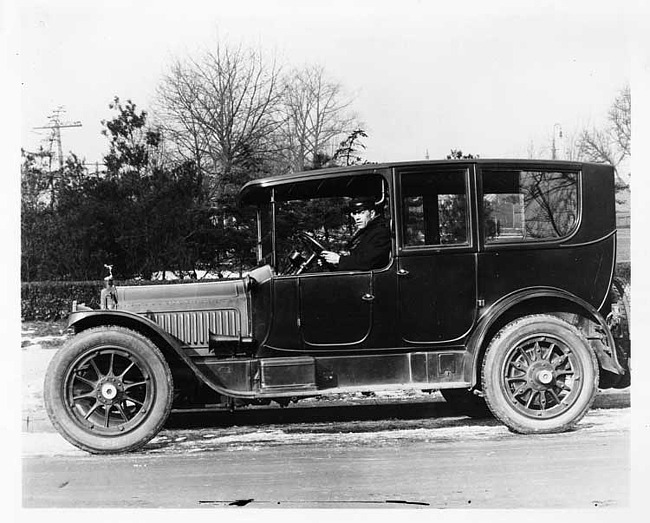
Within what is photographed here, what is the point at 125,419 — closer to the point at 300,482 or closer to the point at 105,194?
the point at 300,482

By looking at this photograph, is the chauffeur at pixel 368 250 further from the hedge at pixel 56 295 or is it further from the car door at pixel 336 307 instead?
the hedge at pixel 56 295

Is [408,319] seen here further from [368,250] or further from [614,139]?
[614,139]

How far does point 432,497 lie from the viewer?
13.7ft

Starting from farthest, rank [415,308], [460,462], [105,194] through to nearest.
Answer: [105,194]
[415,308]
[460,462]

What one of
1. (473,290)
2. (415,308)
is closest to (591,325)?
(473,290)

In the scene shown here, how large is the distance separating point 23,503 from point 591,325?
4182 mm

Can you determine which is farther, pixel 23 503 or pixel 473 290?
pixel 473 290

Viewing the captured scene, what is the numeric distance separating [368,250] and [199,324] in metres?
1.41

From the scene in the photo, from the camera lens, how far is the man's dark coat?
16.0ft

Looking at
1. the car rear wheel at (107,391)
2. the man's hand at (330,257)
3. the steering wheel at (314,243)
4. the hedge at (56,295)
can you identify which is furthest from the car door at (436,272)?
the car rear wheel at (107,391)

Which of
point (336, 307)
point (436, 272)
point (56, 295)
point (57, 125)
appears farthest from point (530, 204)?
point (56, 295)

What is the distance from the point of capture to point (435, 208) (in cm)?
518

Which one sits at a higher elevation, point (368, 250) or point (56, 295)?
point (368, 250)

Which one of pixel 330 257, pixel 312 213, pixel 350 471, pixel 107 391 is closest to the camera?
pixel 350 471
